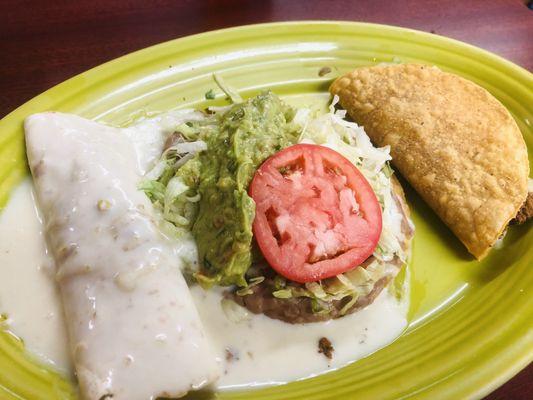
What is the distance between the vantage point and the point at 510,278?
2.19m

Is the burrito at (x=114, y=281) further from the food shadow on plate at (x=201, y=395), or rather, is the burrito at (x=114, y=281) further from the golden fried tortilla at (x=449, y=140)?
the golden fried tortilla at (x=449, y=140)

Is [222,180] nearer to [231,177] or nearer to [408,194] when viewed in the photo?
[231,177]

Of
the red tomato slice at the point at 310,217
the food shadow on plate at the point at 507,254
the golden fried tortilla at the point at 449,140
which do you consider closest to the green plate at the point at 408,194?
the food shadow on plate at the point at 507,254

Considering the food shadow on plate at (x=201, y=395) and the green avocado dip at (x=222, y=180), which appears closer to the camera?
the food shadow on plate at (x=201, y=395)

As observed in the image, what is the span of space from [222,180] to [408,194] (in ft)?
3.39

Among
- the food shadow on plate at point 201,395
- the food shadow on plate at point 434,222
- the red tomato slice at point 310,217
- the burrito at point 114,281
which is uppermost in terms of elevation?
the red tomato slice at point 310,217

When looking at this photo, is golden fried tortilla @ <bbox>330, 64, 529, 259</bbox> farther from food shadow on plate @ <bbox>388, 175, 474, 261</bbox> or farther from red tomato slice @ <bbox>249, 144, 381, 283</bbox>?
red tomato slice @ <bbox>249, 144, 381, 283</bbox>

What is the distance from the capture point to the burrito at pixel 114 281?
181 centimetres

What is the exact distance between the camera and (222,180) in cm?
207

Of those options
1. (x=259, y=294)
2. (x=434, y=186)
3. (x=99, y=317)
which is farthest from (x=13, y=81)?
(x=434, y=186)

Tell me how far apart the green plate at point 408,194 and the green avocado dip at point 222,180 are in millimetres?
469

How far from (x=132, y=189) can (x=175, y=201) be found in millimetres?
196

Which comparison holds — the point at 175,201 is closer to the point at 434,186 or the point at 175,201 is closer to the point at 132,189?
the point at 132,189

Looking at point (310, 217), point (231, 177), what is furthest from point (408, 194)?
point (231, 177)
